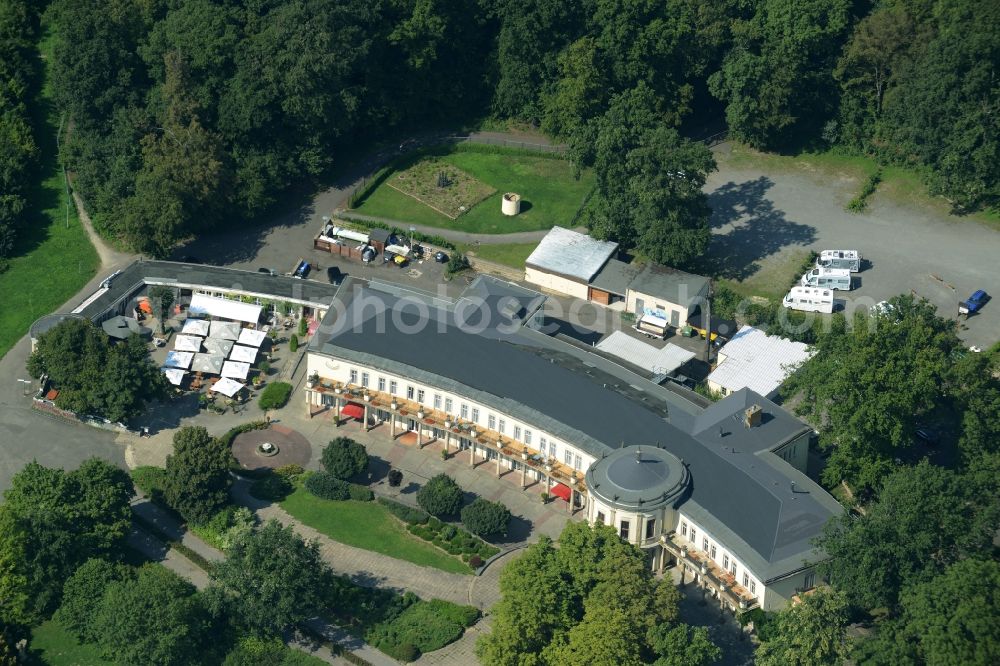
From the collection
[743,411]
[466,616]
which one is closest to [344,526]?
[466,616]

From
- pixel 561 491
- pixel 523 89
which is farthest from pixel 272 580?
pixel 523 89

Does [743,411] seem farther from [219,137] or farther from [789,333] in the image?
[219,137]

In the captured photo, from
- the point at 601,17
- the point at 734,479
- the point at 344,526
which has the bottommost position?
the point at 344,526

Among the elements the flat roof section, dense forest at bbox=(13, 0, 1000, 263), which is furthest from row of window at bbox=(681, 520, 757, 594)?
dense forest at bbox=(13, 0, 1000, 263)

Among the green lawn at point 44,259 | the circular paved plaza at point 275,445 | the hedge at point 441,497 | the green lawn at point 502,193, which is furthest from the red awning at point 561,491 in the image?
the green lawn at point 44,259

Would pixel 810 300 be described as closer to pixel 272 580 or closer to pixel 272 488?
pixel 272 488

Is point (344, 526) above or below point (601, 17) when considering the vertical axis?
below

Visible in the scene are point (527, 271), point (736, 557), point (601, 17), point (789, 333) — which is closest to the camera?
point (736, 557)
